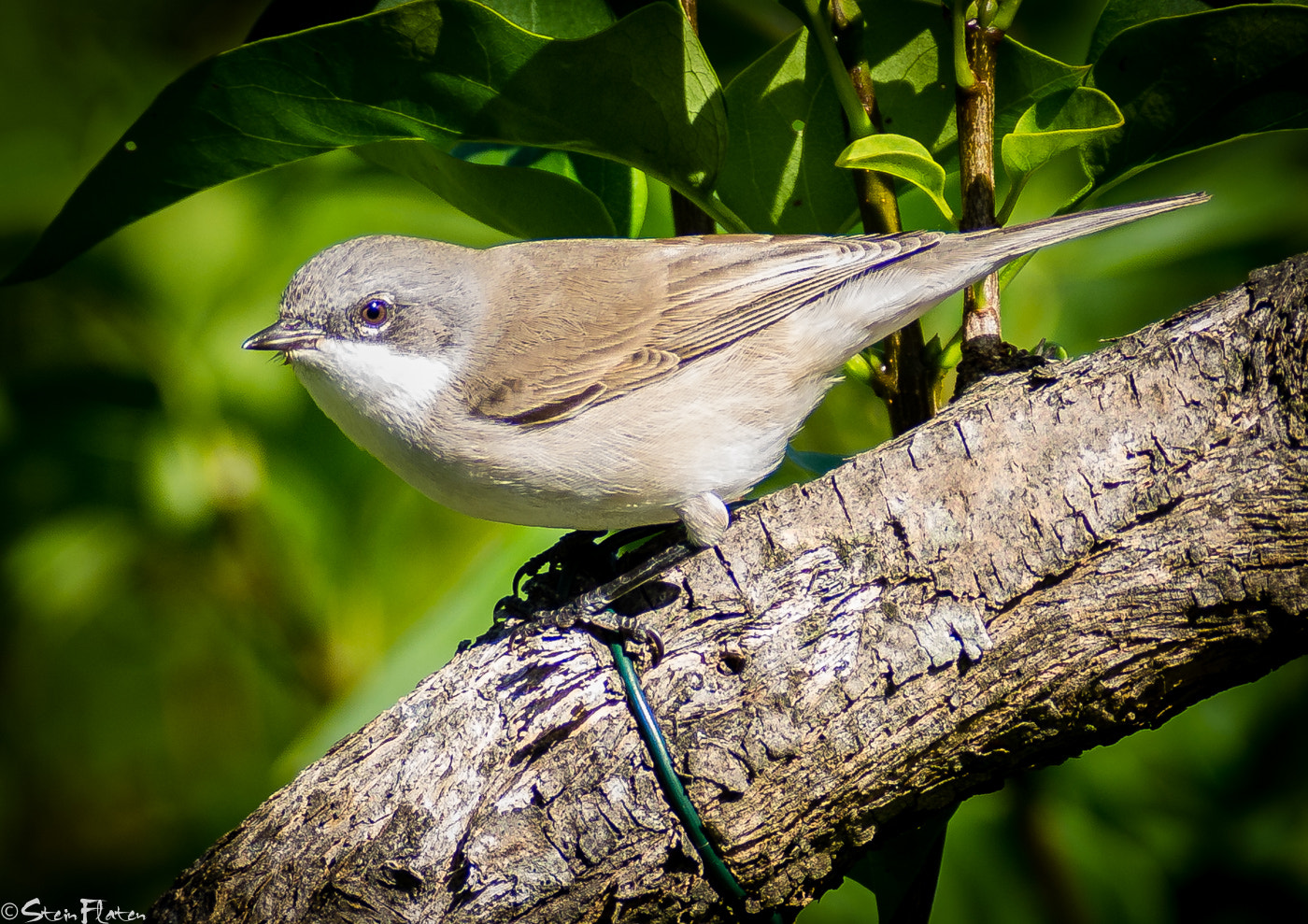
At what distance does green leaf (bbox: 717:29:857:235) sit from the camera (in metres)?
2.25

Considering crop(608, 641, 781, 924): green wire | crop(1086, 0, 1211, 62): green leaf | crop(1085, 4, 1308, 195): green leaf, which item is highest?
crop(1086, 0, 1211, 62): green leaf

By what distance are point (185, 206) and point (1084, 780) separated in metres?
4.00

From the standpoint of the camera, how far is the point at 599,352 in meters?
2.40

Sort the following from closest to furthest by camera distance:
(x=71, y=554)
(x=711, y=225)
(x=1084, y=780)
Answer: (x=711, y=225), (x=1084, y=780), (x=71, y=554)

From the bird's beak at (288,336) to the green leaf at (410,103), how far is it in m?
0.38

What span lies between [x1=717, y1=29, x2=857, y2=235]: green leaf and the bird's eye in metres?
0.95

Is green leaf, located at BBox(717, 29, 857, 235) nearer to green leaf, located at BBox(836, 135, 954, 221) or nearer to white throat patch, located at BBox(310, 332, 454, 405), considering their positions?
green leaf, located at BBox(836, 135, 954, 221)

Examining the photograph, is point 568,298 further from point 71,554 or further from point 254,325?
point 71,554

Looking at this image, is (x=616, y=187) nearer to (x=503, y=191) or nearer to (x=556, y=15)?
(x=503, y=191)

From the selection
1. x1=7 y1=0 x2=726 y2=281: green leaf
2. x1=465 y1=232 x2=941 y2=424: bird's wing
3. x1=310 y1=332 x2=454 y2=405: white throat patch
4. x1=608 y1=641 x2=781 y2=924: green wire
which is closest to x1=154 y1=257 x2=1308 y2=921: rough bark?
x1=608 y1=641 x2=781 y2=924: green wire

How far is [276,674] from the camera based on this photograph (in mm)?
3609

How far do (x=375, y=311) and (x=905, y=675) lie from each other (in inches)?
64.7

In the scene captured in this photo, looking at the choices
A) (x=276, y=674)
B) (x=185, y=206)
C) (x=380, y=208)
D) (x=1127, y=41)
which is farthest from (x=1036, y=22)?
(x=276, y=674)

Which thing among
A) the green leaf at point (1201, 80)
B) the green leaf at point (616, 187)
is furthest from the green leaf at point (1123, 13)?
the green leaf at point (616, 187)
